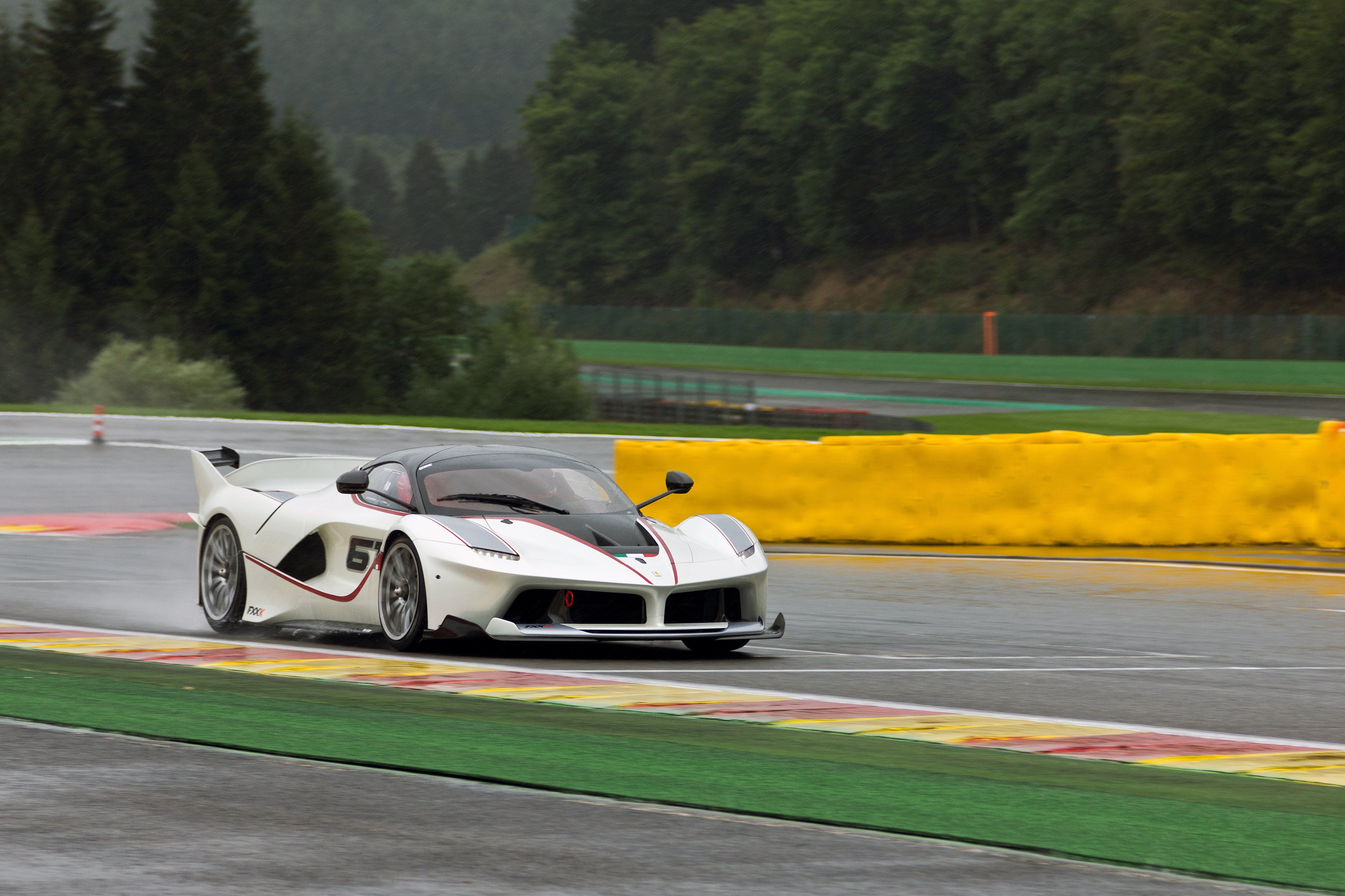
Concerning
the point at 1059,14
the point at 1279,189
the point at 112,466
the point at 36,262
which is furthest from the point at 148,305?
the point at 1059,14

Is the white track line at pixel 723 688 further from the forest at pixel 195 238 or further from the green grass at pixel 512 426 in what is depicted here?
the forest at pixel 195 238

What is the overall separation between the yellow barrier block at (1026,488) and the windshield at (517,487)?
6.03m

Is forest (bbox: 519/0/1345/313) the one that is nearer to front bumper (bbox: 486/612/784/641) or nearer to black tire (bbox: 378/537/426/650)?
front bumper (bbox: 486/612/784/641)

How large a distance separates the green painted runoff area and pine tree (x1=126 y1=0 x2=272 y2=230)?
54.5 meters

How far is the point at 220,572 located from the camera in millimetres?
12055

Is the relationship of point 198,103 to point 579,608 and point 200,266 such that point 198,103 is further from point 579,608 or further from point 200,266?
point 579,608

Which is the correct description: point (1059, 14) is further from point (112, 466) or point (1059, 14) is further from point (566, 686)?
point (566, 686)

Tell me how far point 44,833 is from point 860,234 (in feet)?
329

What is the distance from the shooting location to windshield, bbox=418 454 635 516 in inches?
431

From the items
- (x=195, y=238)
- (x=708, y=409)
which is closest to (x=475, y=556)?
(x=708, y=409)

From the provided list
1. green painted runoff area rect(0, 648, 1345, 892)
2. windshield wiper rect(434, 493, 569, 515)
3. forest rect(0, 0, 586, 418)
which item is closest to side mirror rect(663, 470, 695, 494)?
windshield wiper rect(434, 493, 569, 515)

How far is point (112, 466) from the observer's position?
2650 centimetres

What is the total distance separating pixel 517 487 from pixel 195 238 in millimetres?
50533

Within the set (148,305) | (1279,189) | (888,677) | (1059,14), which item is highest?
(1059,14)
